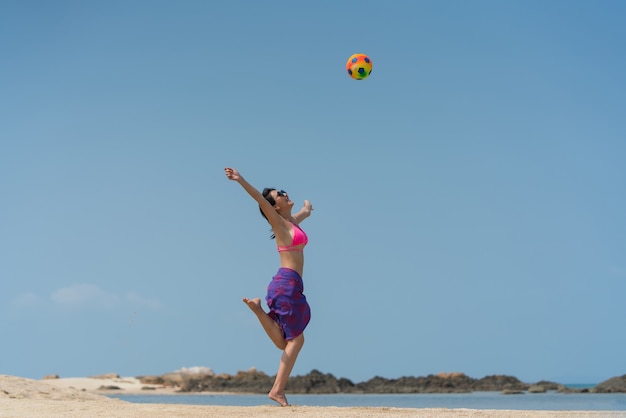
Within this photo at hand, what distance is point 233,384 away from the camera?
1398 inches

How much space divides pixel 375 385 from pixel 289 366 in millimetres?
26065

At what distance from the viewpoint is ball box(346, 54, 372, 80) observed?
12750 mm

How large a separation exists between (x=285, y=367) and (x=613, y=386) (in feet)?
76.7

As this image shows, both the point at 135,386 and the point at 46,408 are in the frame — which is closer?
the point at 46,408

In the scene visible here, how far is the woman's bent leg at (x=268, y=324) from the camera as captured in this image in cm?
984

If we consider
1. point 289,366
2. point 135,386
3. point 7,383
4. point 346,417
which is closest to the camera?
point 346,417

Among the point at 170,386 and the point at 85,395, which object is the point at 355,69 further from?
the point at 170,386

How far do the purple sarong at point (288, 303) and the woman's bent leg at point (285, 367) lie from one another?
3.4 inches

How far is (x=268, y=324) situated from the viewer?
9.88 meters

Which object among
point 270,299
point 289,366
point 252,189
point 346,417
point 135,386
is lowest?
point 346,417

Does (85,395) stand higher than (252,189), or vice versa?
(252,189)

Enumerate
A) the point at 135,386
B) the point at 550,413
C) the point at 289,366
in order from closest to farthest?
1. the point at 550,413
2. the point at 289,366
3. the point at 135,386

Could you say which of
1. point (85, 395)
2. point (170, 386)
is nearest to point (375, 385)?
point (170, 386)

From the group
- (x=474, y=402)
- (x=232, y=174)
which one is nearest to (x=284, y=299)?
(x=232, y=174)
